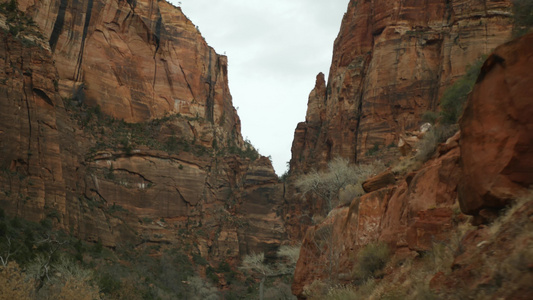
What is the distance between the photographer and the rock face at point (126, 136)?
159 feet

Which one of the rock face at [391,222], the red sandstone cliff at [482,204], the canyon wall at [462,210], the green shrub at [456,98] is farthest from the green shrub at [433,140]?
the green shrub at [456,98]

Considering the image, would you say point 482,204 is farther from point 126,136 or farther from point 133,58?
point 133,58

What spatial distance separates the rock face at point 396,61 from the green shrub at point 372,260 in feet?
122

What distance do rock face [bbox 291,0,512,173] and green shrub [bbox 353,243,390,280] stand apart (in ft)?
122

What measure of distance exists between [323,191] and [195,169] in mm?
38859

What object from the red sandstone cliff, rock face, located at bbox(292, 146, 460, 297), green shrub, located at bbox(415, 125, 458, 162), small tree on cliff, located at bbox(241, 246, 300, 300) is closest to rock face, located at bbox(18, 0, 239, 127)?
small tree on cliff, located at bbox(241, 246, 300, 300)

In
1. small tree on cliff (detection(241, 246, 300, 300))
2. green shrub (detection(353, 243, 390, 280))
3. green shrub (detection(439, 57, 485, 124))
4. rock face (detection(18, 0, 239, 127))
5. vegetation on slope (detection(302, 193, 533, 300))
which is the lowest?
small tree on cliff (detection(241, 246, 300, 300))

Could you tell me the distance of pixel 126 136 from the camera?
237 ft

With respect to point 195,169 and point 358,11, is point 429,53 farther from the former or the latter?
point 195,169

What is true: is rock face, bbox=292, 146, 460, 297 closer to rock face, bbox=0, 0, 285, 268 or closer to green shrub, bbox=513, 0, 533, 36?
green shrub, bbox=513, 0, 533, 36

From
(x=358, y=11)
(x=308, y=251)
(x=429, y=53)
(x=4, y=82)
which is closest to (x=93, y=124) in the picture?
(x=4, y=82)

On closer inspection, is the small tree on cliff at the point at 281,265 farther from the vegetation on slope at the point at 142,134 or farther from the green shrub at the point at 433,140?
the vegetation on slope at the point at 142,134

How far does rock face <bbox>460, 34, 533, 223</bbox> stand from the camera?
7.93 m

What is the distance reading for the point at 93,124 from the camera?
69562mm
